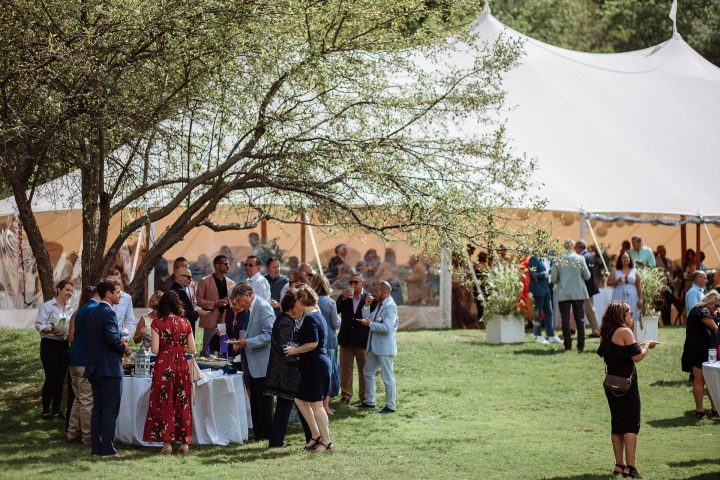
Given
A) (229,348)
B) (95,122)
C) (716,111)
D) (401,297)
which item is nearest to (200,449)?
(229,348)

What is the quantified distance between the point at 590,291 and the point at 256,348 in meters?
8.37

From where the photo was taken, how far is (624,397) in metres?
9.36

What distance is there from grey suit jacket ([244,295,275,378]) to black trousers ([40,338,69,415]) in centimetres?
241

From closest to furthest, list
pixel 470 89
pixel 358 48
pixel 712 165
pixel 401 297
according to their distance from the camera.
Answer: pixel 358 48 → pixel 470 89 → pixel 401 297 → pixel 712 165

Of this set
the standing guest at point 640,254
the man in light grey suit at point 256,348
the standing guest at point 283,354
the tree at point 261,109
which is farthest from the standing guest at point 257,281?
the standing guest at point 640,254

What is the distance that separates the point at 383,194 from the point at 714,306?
3.77 metres

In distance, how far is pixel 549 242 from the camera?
494 inches

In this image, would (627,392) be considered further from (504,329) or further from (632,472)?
(504,329)

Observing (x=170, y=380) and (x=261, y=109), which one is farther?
(x=261, y=109)

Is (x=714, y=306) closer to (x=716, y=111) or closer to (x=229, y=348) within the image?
(x=229, y=348)

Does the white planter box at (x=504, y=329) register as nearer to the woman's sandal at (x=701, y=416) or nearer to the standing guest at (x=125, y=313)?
the woman's sandal at (x=701, y=416)

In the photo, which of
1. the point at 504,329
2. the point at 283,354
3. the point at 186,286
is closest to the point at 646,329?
the point at 504,329

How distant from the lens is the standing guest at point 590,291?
1802cm

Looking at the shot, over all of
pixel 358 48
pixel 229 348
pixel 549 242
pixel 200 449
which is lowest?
pixel 200 449
